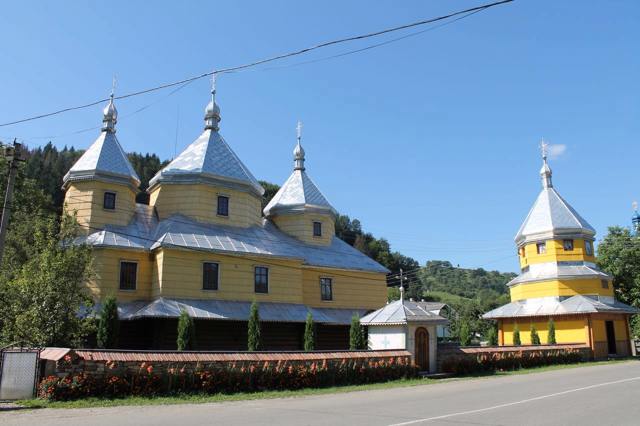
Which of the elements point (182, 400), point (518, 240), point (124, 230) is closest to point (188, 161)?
point (124, 230)

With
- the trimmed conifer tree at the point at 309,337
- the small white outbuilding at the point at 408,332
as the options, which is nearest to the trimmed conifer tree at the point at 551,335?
the small white outbuilding at the point at 408,332

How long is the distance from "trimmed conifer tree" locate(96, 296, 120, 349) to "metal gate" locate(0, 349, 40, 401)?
26.0 ft

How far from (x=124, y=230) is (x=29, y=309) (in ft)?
31.0

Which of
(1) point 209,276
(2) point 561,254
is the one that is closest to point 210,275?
(1) point 209,276

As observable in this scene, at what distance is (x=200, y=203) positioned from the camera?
26.7m

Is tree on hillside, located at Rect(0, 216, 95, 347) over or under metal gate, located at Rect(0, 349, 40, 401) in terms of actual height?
over

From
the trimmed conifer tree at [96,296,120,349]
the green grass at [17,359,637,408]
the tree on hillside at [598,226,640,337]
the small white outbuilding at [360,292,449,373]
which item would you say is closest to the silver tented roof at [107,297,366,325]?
the trimmed conifer tree at [96,296,120,349]

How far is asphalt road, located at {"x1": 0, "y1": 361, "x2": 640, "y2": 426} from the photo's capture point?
960 cm

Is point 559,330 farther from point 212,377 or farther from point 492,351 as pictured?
point 212,377

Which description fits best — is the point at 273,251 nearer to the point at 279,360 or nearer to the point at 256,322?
the point at 256,322

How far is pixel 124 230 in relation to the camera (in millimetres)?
25172

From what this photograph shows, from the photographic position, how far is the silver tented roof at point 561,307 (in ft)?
104

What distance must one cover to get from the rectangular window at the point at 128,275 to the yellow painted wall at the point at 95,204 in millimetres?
2268

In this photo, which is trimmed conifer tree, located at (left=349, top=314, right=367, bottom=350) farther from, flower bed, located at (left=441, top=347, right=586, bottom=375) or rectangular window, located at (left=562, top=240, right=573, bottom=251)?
rectangular window, located at (left=562, top=240, right=573, bottom=251)
